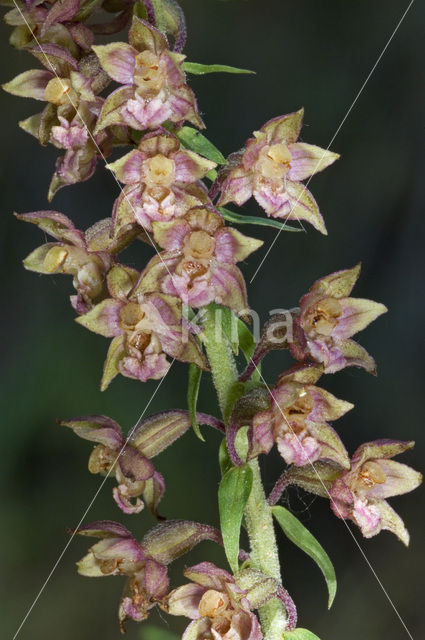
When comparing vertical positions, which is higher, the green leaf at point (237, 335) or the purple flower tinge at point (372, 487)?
the green leaf at point (237, 335)

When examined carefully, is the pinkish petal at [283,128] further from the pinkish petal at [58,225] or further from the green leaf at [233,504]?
the green leaf at [233,504]

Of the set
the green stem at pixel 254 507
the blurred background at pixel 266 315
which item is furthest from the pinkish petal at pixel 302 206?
the blurred background at pixel 266 315

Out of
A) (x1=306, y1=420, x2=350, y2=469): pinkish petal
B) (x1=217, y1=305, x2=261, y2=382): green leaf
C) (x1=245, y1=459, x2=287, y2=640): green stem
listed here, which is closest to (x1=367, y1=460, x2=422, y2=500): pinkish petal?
(x1=306, y1=420, x2=350, y2=469): pinkish petal

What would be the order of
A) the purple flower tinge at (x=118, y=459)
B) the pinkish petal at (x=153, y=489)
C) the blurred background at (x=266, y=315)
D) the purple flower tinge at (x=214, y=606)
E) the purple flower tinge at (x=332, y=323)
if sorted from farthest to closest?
1. the blurred background at (x=266, y=315)
2. the pinkish petal at (x=153, y=489)
3. the purple flower tinge at (x=118, y=459)
4. the purple flower tinge at (x=332, y=323)
5. the purple flower tinge at (x=214, y=606)

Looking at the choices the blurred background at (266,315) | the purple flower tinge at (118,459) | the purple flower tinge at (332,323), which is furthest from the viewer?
the blurred background at (266,315)

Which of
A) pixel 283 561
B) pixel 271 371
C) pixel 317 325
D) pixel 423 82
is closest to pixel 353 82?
pixel 423 82

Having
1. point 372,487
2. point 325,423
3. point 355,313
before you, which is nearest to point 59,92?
point 355,313

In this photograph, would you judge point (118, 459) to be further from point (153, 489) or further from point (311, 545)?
point (311, 545)

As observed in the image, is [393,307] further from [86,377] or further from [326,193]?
[86,377]
